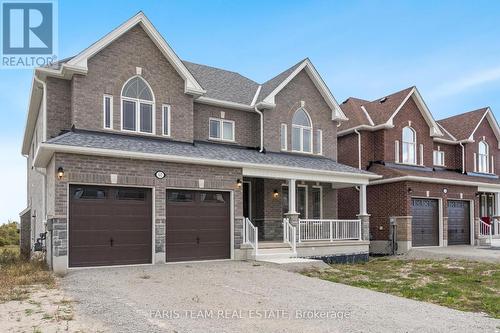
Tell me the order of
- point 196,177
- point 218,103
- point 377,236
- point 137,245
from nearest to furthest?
point 137,245, point 196,177, point 218,103, point 377,236

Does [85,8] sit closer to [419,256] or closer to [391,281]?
[391,281]

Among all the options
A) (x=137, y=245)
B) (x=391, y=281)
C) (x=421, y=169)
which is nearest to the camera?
(x=391, y=281)

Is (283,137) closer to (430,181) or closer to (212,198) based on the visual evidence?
(212,198)

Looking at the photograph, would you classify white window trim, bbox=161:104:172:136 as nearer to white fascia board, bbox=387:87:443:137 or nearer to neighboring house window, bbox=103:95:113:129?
neighboring house window, bbox=103:95:113:129

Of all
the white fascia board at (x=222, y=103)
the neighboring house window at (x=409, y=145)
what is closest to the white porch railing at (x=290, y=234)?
the white fascia board at (x=222, y=103)

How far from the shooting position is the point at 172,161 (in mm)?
→ 14297

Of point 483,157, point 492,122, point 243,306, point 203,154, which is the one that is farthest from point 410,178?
point 243,306

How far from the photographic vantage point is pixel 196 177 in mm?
14867

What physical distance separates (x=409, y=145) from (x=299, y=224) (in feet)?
32.4

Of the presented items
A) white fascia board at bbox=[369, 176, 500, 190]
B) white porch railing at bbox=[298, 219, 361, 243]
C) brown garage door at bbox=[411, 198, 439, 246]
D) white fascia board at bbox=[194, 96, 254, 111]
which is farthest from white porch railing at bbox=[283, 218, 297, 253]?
brown garage door at bbox=[411, 198, 439, 246]

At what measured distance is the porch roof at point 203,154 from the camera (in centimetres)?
1284

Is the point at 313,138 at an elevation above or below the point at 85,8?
below

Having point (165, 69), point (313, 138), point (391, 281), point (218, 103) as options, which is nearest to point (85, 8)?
point (165, 69)

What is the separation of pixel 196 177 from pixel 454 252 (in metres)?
11.9
